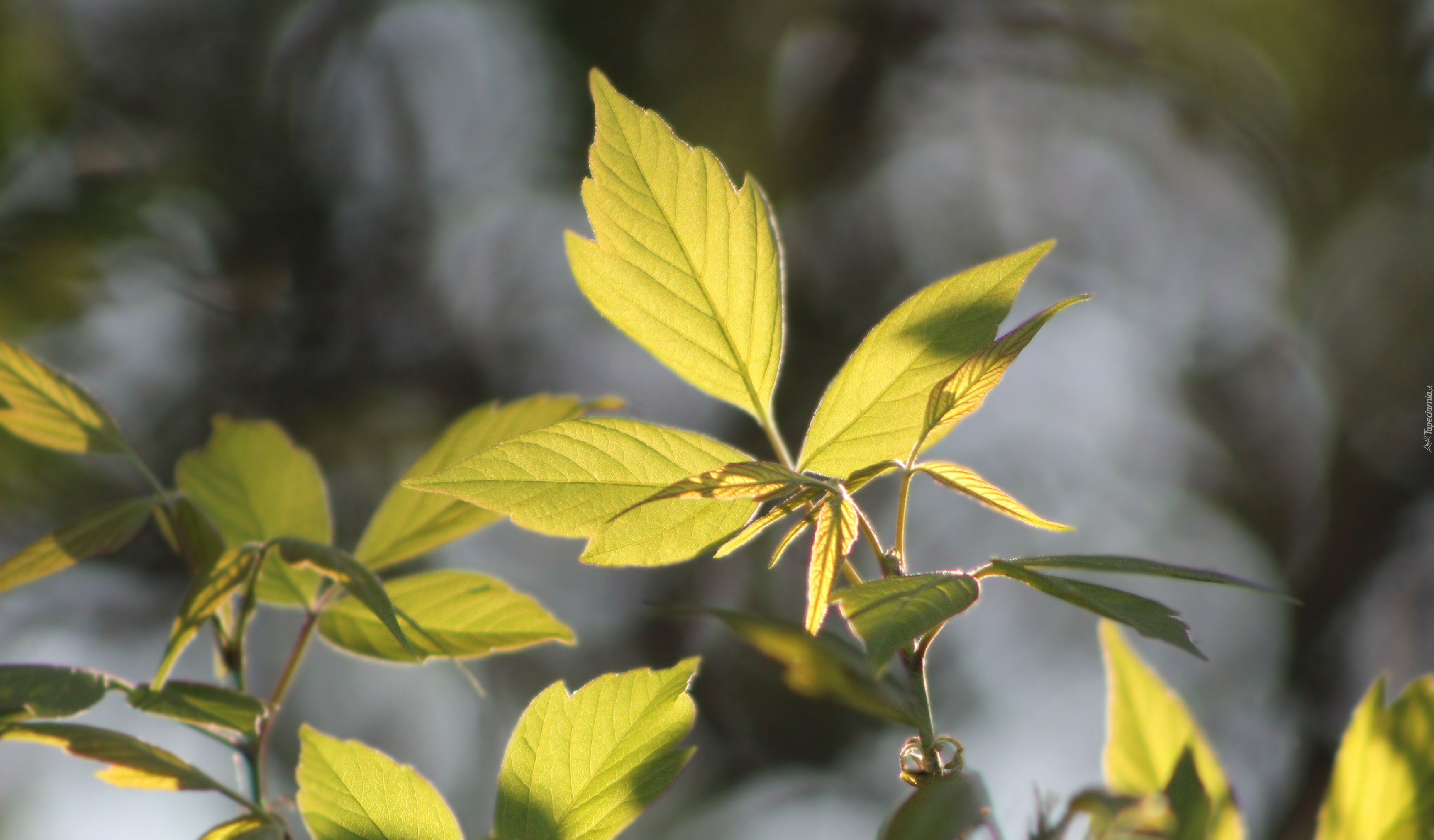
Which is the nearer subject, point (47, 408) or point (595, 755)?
point (595, 755)

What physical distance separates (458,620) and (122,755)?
0.13 metres

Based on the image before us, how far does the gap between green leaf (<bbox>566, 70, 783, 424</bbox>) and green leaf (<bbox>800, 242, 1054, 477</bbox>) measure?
0.12 feet

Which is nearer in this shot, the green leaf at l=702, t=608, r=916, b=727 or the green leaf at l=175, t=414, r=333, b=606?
the green leaf at l=702, t=608, r=916, b=727

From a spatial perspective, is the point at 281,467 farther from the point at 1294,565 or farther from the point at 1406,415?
the point at 1406,415

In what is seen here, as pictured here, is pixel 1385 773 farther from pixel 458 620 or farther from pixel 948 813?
pixel 458 620

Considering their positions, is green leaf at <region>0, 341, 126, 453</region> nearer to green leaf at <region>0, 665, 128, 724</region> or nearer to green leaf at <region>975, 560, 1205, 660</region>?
green leaf at <region>0, 665, 128, 724</region>

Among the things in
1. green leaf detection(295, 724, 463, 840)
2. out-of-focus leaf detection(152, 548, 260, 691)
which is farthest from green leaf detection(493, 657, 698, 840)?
out-of-focus leaf detection(152, 548, 260, 691)

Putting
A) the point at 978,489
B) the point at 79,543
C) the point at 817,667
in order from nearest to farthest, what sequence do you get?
the point at 817,667, the point at 978,489, the point at 79,543

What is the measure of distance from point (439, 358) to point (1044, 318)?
389cm

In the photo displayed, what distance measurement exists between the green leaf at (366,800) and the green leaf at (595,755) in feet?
0.08

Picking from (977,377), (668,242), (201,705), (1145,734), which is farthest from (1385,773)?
(201,705)

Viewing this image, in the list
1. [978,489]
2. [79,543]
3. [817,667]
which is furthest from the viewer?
[79,543]

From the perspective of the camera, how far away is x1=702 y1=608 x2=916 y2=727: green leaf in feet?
0.59

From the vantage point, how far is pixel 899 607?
20 cm
